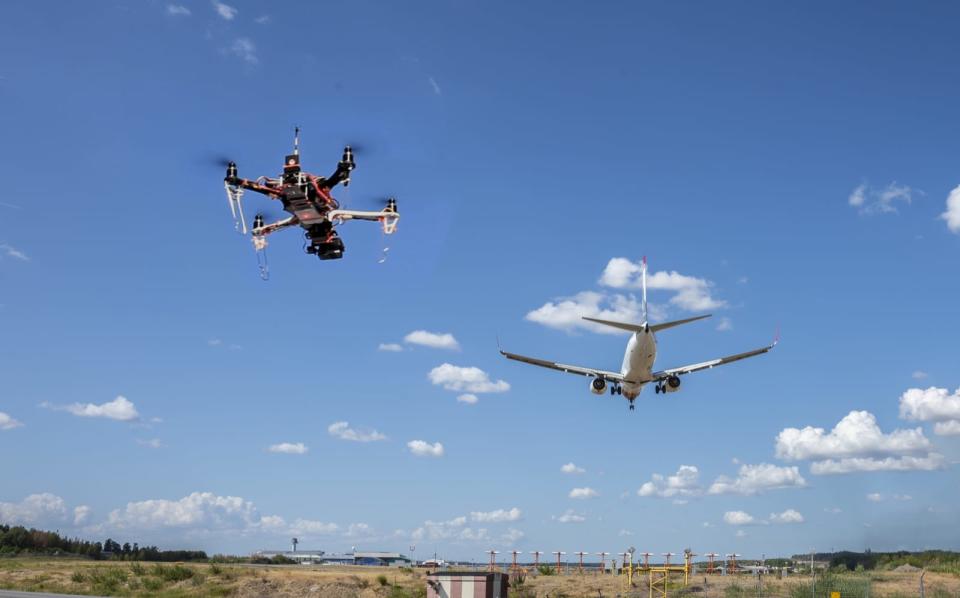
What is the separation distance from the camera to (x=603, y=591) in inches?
2496

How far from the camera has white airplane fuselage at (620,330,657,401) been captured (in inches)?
2539

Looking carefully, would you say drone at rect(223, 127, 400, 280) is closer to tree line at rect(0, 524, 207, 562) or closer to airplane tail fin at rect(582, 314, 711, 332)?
airplane tail fin at rect(582, 314, 711, 332)

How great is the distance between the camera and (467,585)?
2906 centimetres

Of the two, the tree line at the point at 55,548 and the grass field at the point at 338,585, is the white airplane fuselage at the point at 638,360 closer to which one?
the grass field at the point at 338,585

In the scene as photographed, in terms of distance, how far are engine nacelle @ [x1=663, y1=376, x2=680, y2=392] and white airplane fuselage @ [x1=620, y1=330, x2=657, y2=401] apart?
7.94 ft

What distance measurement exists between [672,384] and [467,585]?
44.8 m

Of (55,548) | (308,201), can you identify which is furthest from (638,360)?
(55,548)

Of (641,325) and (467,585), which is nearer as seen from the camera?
(467,585)

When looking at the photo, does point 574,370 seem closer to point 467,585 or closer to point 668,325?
point 668,325

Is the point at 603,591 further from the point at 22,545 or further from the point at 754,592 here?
the point at 22,545

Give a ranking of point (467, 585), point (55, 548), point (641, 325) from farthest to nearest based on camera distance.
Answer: point (55, 548)
point (641, 325)
point (467, 585)

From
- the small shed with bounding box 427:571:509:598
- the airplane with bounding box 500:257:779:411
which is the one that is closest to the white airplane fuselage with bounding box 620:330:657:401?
the airplane with bounding box 500:257:779:411

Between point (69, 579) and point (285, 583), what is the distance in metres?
21.8

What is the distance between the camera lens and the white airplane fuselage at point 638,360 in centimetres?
6450
